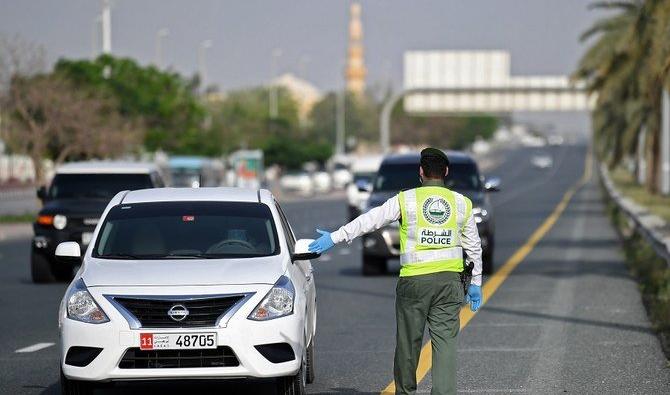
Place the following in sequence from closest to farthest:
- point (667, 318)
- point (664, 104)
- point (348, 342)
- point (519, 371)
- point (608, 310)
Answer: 1. point (519, 371)
2. point (348, 342)
3. point (667, 318)
4. point (608, 310)
5. point (664, 104)

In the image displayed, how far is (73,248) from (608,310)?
7990mm

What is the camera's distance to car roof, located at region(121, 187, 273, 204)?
1155 cm

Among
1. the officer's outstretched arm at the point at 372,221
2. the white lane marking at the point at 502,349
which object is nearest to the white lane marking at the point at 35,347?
the white lane marking at the point at 502,349

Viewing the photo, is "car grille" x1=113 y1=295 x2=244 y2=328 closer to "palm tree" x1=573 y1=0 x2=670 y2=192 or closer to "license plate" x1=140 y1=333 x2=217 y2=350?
"license plate" x1=140 y1=333 x2=217 y2=350

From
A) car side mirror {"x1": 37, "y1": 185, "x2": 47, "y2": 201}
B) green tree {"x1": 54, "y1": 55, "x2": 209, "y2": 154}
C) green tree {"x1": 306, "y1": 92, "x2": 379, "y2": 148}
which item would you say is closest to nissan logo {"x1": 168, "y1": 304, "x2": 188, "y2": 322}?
car side mirror {"x1": 37, "y1": 185, "x2": 47, "y2": 201}

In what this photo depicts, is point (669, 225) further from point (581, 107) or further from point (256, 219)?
point (581, 107)

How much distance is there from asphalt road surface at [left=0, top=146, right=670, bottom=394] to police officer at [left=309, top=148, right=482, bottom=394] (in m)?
1.75

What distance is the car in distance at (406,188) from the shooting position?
75.7 feet

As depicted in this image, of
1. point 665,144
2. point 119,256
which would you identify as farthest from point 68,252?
point 665,144

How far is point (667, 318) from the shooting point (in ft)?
50.9

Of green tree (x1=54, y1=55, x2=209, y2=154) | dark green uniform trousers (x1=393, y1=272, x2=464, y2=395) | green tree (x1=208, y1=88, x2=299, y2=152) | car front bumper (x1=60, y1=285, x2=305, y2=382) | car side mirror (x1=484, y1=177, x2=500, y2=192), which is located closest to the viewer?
dark green uniform trousers (x1=393, y1=272, x2=464, y2=395)

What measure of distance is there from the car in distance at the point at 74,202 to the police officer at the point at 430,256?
13.3 meters

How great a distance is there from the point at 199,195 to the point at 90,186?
12.1 meters

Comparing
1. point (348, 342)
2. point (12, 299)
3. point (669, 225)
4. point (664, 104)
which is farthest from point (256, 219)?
point (664, 104)
